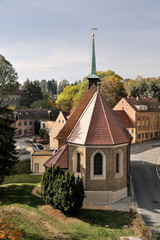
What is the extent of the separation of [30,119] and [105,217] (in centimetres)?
5225

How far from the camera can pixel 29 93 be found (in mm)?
88812

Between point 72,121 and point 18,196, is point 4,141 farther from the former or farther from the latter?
point 72,121

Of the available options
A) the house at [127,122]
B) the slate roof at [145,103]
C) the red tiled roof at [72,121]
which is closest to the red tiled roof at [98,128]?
the red tiled roof at [72,121]

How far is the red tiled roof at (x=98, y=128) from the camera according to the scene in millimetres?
23734

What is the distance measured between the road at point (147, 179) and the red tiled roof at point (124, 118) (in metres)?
5.31

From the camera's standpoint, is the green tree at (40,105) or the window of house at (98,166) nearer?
the window of house at (98,166)

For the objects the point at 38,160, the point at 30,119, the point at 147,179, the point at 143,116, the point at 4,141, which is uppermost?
the point at 143,116

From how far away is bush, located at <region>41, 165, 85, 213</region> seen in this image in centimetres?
1986

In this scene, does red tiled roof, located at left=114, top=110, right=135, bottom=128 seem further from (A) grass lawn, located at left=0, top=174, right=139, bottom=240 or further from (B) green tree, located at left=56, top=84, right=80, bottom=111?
(A) grass lawn, located at left=0, top=174, right=139, bottom=240

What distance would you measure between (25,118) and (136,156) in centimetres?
3612

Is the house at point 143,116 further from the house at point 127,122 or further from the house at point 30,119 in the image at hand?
the house at point 30,119

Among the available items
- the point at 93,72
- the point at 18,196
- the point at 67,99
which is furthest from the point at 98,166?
the point at 67,99

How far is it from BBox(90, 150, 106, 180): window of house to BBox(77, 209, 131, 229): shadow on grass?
3.49 metres

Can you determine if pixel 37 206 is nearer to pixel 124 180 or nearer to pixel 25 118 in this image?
pixel 124 180
